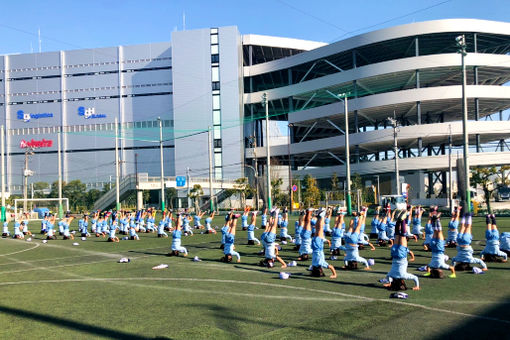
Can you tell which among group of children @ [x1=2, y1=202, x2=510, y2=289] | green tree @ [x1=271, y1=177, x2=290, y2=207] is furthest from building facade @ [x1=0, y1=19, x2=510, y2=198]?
group of children @ [x1=2, y1=202, x2=510, y2=289]

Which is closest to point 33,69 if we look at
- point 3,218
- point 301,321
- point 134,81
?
point 134,81

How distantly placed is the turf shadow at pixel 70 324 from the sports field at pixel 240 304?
0.07ft

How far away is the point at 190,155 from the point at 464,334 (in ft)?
240

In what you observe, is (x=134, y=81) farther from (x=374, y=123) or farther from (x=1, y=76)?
(x=374, y=123)

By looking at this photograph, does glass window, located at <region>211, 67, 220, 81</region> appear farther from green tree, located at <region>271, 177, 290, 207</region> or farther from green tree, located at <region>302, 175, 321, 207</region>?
green tree, located at <region>302, 175, 321, 207</region>

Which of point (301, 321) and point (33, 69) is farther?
point (33, 69)

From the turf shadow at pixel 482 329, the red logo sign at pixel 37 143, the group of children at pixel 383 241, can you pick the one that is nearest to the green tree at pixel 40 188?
the red logo sign at pixel 37 143

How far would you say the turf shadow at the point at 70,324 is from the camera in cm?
724

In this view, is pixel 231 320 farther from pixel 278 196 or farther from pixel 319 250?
pixel 278 196

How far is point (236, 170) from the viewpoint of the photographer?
74562mm

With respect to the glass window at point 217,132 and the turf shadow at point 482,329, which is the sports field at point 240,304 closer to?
the turf shadow at point 482,329

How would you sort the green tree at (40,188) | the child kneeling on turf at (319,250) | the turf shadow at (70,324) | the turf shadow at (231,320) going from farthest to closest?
1. the green tree at (40,188)
2. the child kneeling on turf at (319,250)
3. the turf shadow at (70,324)
4. the turf shadow at (231,320)

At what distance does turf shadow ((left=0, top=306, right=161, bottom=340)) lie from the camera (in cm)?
724

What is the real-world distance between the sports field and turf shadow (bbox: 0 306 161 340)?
0.07 ft
